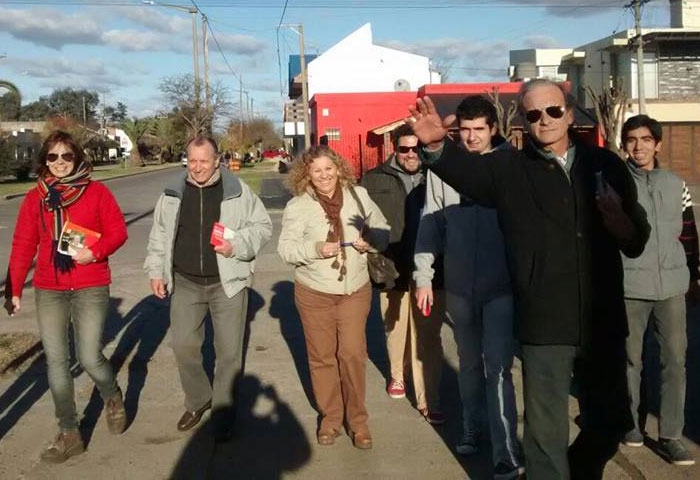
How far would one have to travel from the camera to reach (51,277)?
5020mm

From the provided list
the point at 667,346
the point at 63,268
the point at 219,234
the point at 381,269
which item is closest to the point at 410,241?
the point at 381,269

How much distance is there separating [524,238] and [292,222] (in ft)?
6.90

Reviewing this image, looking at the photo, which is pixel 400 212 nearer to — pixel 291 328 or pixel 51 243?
pixel 51 243

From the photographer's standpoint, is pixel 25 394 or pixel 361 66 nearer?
pixel 25 394

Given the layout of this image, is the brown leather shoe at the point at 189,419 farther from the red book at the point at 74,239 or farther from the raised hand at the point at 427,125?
the raised hand at the point at 427,125

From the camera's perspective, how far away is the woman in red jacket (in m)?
5.03

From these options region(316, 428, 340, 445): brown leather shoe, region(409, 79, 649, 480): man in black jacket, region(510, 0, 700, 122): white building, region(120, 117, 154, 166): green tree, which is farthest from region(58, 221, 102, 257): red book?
region(120, 117, 154, 166): green tree

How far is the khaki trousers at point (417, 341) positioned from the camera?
18.6 ft

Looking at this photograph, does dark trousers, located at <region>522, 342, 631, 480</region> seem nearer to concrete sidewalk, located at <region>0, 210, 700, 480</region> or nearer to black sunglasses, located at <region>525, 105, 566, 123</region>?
black sunglasses, located at <region>525, 105, 566, 123</region>

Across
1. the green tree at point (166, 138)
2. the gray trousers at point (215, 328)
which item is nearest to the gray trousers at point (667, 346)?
the gray trousers at point (215, 328)

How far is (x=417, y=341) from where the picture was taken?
588 centimetres

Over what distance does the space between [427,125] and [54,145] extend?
2891 mm

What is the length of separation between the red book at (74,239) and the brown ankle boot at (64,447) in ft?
3.65

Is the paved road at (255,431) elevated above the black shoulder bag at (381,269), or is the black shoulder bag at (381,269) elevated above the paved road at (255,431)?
the black shoulder bag at (381,269)
